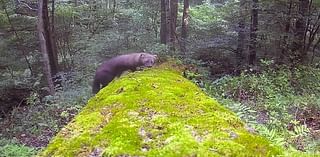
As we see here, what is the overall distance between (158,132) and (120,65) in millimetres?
5847

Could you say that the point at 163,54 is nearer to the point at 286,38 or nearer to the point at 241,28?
the point at 241,28

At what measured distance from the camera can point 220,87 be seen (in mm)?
11023

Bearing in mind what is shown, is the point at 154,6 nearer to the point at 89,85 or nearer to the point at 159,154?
the point at 89,85

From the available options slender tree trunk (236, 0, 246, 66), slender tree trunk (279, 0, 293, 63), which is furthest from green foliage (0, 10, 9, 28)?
slender tree trunk (279, 0, 293, 63)

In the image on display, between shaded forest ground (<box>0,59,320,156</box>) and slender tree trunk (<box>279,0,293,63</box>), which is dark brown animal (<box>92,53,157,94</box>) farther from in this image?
slender tree trunk (<box>279,0,293,63</box>)

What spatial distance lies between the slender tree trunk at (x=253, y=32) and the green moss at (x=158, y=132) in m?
9.67

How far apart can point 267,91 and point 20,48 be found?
1003 centimetres

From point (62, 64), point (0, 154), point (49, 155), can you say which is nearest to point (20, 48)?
point (62, 64)

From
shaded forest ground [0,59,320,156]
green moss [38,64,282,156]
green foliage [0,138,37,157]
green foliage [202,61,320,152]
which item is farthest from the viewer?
green foliage [202,61,320,152]

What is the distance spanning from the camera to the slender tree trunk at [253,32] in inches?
504

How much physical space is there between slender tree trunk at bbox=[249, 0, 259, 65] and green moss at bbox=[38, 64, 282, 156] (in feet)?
31.7

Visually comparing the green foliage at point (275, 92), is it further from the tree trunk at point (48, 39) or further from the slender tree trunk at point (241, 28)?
the tree trunk at point (48, 39)

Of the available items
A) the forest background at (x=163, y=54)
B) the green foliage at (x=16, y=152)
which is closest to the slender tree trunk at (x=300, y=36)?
the forest background at (x=163, y=54)

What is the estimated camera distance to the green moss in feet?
7.91
